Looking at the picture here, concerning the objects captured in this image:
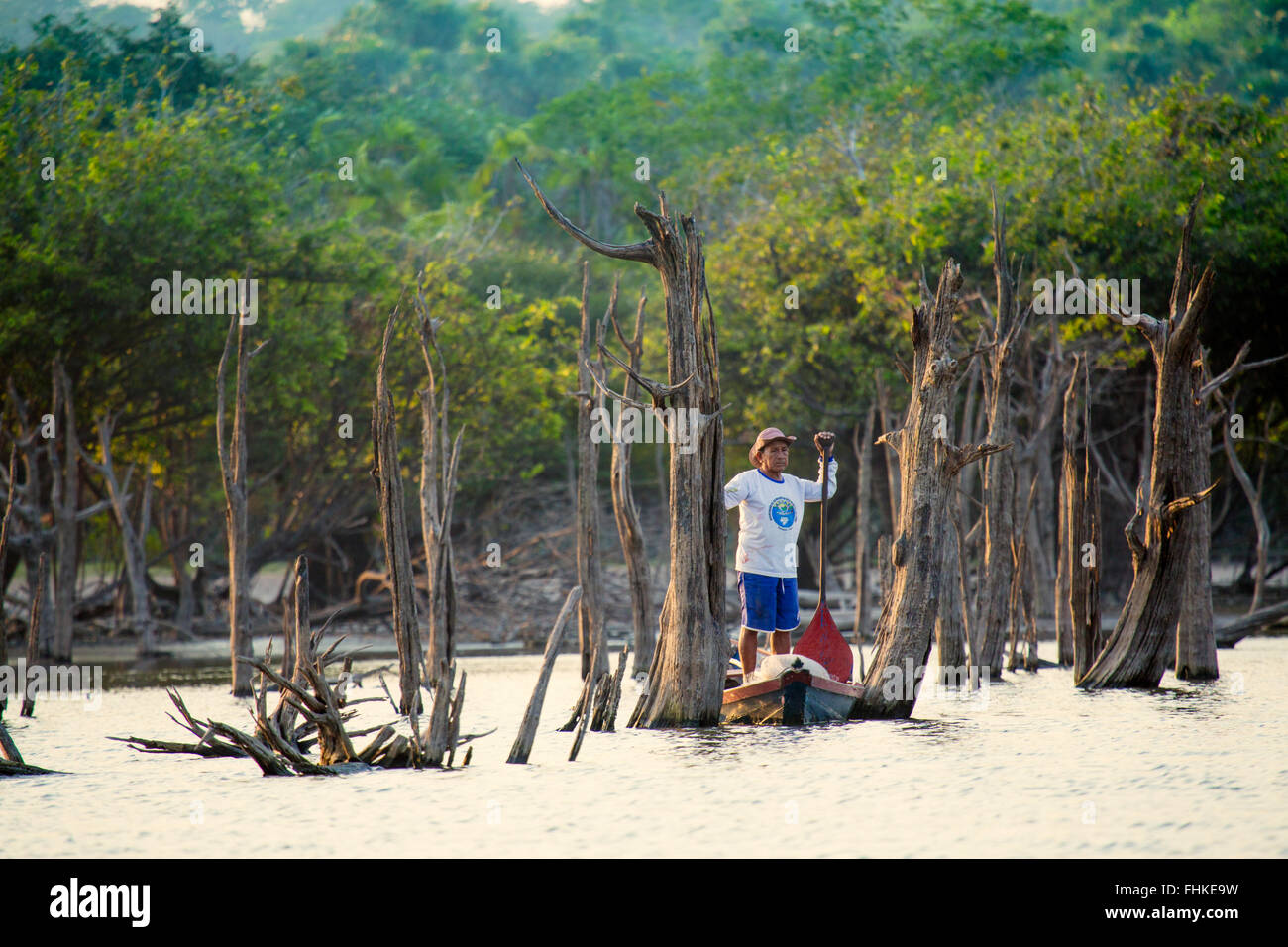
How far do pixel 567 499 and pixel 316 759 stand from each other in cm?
2086

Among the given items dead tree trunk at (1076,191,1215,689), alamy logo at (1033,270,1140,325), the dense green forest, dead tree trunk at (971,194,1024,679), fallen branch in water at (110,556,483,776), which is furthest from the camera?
the dense green forest

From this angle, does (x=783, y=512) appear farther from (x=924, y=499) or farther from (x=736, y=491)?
(x=924, y=499)

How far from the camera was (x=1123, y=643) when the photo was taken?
13.7m

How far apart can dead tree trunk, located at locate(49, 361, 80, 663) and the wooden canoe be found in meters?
11.0

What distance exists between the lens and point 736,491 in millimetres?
12234

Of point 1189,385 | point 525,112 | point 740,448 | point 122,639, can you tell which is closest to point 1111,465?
point 740,448

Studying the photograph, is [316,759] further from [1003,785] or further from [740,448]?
[740,448]

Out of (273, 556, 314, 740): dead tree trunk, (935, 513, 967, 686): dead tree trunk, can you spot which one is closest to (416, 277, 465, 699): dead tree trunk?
(273, 556, 314, 740): dead tree trunk

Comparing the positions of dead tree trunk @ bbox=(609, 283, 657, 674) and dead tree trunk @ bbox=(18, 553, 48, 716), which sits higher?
dead tree trunk @ bbox=(609, 283, 657, 674)

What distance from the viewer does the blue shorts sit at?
12.6 m

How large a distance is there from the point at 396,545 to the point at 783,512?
3.31m
